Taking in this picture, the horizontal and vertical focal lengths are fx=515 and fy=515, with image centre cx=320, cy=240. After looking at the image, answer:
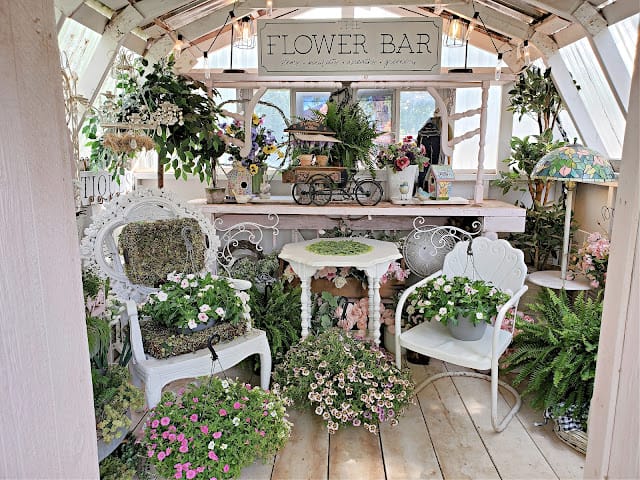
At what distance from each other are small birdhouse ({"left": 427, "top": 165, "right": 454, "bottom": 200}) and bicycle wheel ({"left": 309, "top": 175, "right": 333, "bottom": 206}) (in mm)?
695

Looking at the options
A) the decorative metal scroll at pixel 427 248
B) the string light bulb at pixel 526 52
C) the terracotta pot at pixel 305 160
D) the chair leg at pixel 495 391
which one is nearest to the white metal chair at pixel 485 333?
the chair leg at pixel 495 391

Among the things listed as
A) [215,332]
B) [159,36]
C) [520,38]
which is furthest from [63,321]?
[520,38]

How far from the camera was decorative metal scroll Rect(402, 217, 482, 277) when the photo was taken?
11.2 feet

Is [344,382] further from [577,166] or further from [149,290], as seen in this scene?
[577,166]

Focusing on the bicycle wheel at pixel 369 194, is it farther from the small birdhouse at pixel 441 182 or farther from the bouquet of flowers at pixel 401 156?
the small birdhouse at pixel 441 182

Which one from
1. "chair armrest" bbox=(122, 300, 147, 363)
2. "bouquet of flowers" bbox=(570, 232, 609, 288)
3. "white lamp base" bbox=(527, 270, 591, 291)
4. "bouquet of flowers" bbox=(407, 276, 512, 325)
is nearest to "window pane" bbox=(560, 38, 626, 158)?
"bouquet of flowers" bbox=(570, 232, 609, 288)

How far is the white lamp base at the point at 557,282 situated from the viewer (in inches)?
125

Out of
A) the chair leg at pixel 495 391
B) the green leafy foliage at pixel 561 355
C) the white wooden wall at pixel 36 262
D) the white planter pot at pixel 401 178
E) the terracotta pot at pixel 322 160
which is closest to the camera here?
the white wooden wall at pixel 36 262

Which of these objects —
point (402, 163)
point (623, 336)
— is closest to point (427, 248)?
point (402, 163)

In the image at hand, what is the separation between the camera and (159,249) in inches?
104

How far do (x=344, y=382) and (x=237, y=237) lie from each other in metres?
1.52

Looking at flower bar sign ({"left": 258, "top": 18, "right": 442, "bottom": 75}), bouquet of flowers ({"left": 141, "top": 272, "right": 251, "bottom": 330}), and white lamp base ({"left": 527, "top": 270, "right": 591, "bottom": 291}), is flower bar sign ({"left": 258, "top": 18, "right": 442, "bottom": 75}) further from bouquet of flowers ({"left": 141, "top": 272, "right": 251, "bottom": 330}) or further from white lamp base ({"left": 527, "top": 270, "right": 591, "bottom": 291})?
white lamp base ({"left": 527, "top": 270, "right": 591, "bottom": 291})

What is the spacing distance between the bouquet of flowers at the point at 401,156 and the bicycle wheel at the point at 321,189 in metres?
0.41

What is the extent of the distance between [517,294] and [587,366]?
1.46 feet
